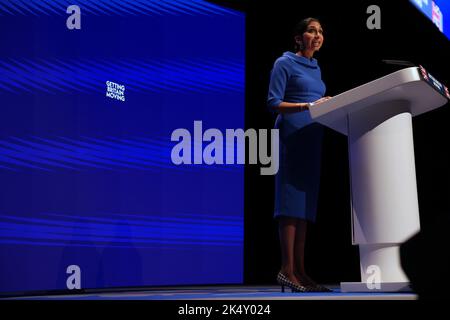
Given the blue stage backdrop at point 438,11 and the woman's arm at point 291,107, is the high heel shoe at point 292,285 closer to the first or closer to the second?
the woman's arm at point 291,107

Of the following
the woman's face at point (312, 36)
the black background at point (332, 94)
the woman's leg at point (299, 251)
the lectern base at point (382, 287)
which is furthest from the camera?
the black background at point (332, 94)

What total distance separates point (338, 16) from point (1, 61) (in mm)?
2094

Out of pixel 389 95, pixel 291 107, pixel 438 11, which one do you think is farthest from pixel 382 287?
pixel 438 11

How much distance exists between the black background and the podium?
58.0 inches

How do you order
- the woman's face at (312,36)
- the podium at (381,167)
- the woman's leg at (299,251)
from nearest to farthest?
the podium at (381,167) < the woman's leg at (299,251) < the woman's face at (312,36)

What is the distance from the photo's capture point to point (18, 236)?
2.52m

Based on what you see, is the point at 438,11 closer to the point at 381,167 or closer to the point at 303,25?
the point at 303,25

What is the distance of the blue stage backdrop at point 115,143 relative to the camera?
2580 mm

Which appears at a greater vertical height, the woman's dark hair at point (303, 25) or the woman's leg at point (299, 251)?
the woman's dark hair at point (303, 25)

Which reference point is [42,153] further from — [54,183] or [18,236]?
[18,236]

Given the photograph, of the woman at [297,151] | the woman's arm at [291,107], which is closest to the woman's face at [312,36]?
the woman at [297,151]

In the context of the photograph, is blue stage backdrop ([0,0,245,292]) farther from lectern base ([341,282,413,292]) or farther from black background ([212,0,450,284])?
lectern base ([341,282,413,292])

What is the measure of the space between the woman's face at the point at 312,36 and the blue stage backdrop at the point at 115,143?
975 mm

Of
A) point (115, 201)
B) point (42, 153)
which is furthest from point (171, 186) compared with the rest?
point (42, 153)
